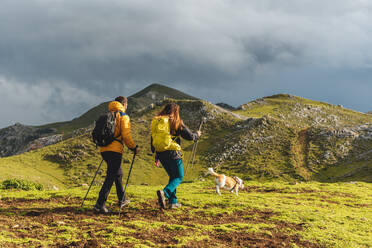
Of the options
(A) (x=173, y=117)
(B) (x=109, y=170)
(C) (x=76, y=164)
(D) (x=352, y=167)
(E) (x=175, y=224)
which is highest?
(D) (x=352, y=167)

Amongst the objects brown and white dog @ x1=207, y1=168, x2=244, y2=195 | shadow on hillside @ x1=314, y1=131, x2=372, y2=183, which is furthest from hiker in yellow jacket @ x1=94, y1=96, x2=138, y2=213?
shadow on hillside @ x1=314, y1=131, x2=372, y2=183

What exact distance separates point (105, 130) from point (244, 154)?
1779 inches

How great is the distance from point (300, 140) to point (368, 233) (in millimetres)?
49068

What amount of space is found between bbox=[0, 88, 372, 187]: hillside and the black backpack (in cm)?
3390

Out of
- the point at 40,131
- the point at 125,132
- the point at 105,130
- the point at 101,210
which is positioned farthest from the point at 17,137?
the point at 125,132

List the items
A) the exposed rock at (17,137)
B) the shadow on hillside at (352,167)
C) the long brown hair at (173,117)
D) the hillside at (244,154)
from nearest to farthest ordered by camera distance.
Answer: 1. the long brown hair at (173,117)
2. the shadow on hillside at (352,167)
3. the hillside at (244,154)
4. the exposed rock at (17,137)

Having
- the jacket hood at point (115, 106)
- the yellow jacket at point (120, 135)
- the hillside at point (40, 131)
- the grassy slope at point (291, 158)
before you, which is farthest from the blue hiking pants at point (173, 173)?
the hillside at point (40, 131)

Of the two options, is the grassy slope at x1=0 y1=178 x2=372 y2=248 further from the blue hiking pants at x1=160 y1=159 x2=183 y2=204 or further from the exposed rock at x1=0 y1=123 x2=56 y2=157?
the exposed rock at x1=0 y1=123 x2=56 y2=157

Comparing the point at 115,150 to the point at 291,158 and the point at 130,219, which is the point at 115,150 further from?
the point at 291,158

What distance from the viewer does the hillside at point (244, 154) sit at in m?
44.9

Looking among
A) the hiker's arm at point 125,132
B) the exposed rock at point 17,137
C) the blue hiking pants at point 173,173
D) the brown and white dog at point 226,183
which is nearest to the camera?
the hiker's arm at point 125,132

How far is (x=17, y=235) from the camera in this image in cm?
777

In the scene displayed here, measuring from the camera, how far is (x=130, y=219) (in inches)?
392

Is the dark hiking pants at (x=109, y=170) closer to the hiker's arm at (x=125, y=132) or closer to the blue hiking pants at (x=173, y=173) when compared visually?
the hiker's arm at (x=125, y=132)
